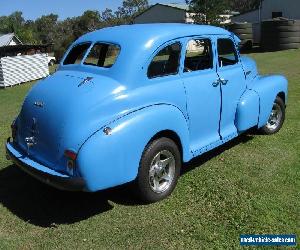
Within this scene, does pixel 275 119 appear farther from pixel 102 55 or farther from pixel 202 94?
pixel 102 55

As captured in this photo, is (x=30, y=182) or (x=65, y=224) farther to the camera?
(x=30, y=182)

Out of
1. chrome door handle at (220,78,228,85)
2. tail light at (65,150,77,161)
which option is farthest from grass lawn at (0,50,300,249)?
chrome door handle at (220,78,228,85)

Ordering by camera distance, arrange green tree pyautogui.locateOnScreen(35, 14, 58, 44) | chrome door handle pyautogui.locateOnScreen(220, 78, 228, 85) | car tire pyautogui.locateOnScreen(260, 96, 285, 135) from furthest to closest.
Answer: green tree pyautogui.locateOnScreen(35, 14, 58, 44) → car tire pyautogui.locateOnScreen(260, 96, 285, 135) → chrome door handle pyautogui.locateOnScreen(220, 78, 228, 85)

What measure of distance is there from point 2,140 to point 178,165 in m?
4.25

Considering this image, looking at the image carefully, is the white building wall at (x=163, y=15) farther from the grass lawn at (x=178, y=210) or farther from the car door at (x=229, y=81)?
the grass lawn at (x=178, y=210)

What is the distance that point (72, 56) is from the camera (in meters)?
6.12

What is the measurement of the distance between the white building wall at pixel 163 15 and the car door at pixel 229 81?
116 ft

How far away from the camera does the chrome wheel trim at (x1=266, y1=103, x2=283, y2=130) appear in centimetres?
746

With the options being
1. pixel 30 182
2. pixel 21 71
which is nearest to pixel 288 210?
pixel 30 182

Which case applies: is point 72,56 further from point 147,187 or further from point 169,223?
point 169,223

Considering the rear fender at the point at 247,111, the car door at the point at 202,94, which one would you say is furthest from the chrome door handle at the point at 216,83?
the rear fender at the point at 247,111

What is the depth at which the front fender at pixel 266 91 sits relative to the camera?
6699 mm

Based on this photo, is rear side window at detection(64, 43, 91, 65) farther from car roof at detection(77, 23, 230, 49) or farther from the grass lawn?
the grass lawn

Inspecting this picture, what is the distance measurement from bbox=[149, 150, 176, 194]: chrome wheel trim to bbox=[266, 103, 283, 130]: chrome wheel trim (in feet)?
9.39
